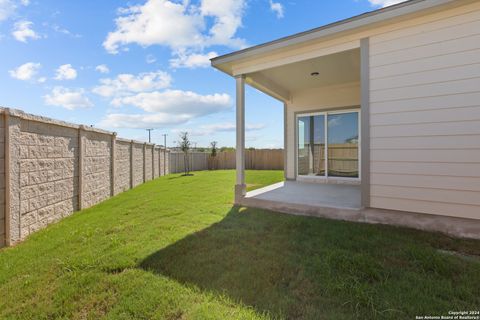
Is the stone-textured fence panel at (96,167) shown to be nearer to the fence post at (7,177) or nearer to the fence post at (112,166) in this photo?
the fence post at (112,166)

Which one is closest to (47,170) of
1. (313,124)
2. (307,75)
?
(307,75)

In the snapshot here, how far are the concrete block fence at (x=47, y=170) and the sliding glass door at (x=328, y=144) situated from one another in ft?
19.9

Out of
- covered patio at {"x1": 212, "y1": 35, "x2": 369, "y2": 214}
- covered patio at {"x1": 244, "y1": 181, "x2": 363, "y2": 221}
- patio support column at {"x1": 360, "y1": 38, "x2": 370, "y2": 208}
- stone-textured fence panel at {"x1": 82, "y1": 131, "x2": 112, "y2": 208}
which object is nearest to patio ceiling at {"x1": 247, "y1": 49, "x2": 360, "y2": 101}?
covered patio at {"x1": 212, "y1": 35, "x2": 369, "y2": 214}

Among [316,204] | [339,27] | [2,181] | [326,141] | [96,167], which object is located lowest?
[316,204]

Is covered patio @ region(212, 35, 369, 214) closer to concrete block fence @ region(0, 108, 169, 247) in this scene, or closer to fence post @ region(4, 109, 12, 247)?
concrete block fence @ region(0, 108, 169, 247)

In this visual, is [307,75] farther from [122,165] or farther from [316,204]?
[122,165]

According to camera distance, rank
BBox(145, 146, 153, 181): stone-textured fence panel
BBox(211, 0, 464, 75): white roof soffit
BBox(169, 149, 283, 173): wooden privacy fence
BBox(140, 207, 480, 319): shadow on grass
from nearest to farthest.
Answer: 1. BBox(140, 207, 480, 319): shadow on grass
2. BBox(211, 0, 464, 75): white roof soffit
3. BBox(145, 146, 153, 181): stone-textured fence panel
4. BBox(169, 149, 283, 173): wooden privacy fence

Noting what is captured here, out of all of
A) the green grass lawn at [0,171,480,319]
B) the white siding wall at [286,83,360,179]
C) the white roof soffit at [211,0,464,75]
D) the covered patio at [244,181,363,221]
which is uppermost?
the white roof soffit at [211,0,464,75]

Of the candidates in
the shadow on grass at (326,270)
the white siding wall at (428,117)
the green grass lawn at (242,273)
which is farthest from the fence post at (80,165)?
the white siding wall at (428,117)

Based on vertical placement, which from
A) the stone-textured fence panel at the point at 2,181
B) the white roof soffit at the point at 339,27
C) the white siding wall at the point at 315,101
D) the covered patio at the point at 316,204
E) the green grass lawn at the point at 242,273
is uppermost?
the white roof soffit at the point at 339,27

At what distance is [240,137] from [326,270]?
3236 mm

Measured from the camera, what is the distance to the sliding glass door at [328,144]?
6.90 metres

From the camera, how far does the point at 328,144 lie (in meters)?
7.23

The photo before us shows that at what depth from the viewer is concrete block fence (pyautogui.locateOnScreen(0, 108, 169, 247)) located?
3174mm
